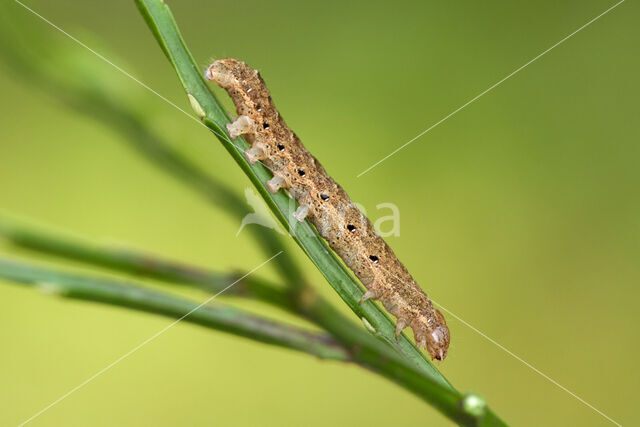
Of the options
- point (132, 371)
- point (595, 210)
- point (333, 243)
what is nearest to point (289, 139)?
point (333, 243)

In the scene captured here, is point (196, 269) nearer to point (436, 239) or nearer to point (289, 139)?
point (289, 139)

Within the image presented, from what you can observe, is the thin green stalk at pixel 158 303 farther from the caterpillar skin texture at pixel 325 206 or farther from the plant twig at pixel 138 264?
the caterpillar skin texture at pixel 325 206

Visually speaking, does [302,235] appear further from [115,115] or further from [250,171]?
[115,115]

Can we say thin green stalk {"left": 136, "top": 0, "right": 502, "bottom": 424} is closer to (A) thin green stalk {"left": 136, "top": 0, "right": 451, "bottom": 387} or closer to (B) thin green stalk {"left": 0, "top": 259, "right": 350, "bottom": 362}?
(A) thin green stalk {"left": 136, "top": 0, "right": 451, "bottom": 387}

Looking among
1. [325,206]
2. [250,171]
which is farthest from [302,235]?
[325,206]

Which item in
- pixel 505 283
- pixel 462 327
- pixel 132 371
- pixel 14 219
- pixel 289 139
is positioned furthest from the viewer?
pixel 505 283

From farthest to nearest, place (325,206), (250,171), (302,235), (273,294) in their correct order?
(325,206), (273,294), (302,235), (250,171)
